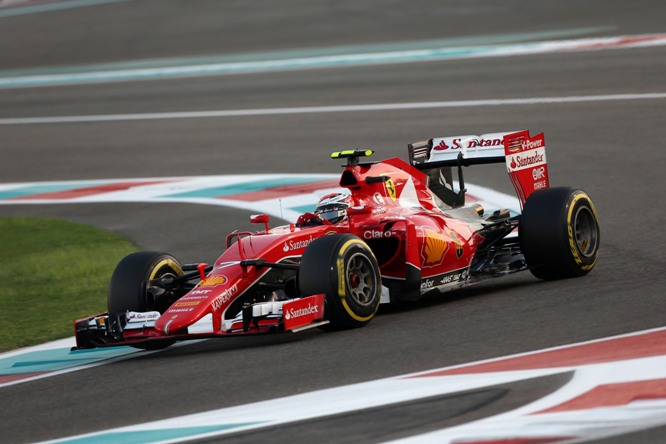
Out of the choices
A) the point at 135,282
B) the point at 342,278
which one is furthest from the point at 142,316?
the point at 342,278

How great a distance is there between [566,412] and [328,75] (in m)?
20.5

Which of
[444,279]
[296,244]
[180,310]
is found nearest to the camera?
[180,310]

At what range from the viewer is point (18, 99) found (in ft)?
93.1

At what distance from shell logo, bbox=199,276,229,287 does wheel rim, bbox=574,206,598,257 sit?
3.18 meters

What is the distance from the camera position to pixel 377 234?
9.67 m

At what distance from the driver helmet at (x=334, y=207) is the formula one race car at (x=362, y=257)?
0.04ft

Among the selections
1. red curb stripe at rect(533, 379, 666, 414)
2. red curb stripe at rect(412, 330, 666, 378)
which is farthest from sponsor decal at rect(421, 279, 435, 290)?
red curb stripe at rect(533, 379, 666, 414)

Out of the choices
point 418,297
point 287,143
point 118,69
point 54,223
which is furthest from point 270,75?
point 418,297

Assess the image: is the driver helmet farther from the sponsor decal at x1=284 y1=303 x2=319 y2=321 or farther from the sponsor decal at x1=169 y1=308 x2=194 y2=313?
the sponsor decal at x1=169 y1=308 x2=194 y2=313

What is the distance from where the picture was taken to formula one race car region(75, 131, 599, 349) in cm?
868

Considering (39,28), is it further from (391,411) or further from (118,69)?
(391,411)

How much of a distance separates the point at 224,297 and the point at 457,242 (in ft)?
7.31

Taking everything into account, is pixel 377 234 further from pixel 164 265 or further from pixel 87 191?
pixel 87 191

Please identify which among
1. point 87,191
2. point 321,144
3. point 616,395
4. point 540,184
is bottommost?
point 616,395
